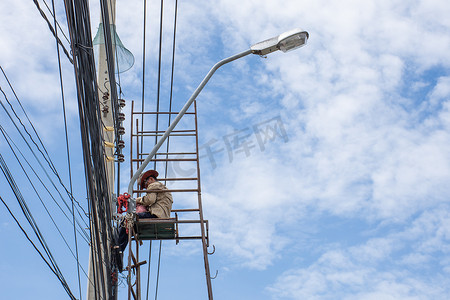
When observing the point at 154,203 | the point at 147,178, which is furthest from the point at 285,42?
the point at 147,178

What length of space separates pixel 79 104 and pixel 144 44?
410 centimetres

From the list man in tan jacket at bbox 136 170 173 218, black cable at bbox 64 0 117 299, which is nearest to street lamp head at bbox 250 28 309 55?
black cable at bbox 64 0 117 299

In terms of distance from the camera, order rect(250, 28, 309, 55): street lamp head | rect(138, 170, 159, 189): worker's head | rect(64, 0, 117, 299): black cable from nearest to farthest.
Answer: rect(64, 0, 117, 299): black cable, rect(250, 28, 309, 55): street lamp head, rect(138, 170, 159, 189): worker's head

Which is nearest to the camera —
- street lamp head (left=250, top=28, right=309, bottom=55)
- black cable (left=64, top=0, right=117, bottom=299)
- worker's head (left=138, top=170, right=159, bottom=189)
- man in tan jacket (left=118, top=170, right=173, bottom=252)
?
black cable (left=64, top=0, right=117, bottom=299)

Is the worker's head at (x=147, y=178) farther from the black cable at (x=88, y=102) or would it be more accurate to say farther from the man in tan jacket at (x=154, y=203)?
the black cable at (x=88, y=102)

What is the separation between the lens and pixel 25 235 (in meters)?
5.72

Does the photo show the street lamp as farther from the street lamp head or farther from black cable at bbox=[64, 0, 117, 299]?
black cable at bbox=[64, 0, 117, 299]

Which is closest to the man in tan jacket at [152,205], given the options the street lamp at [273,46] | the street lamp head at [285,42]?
the street lamp at [273,46]

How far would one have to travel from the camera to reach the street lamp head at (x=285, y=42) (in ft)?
22.3

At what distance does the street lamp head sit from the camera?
268 inches

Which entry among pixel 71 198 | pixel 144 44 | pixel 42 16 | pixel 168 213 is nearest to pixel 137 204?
pixel 168 213

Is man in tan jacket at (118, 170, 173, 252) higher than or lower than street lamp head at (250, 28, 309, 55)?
lower

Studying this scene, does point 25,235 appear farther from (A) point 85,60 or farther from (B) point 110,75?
(B) point 110,75

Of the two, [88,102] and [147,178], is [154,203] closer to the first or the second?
[147,178]
